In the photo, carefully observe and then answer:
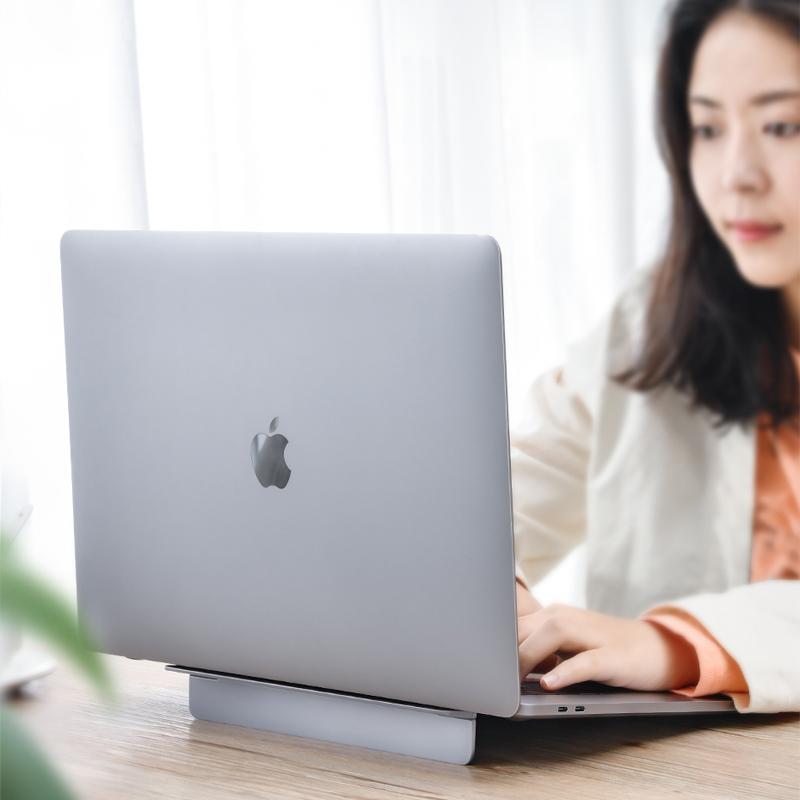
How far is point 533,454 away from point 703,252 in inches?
15.5

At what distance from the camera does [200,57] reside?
1536 mm

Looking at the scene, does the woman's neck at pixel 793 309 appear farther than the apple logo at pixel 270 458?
Yes

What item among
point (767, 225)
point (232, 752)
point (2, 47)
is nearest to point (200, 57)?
point (2, 47)

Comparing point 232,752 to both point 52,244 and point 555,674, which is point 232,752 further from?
point 52,244

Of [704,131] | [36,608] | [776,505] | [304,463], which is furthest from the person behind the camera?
[704,131]

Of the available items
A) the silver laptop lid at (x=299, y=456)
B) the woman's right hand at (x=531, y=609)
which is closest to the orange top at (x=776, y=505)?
the woman's right hand at (x=531, y=609)

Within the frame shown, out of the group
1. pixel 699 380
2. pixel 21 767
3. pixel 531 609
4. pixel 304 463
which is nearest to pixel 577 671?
pixel 531 609

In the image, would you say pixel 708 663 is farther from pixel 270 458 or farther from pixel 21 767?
pixel 21 767

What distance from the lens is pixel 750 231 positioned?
1597 mm

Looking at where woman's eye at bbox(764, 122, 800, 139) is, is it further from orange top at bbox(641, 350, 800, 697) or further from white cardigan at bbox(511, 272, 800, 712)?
orange top at bbox(641, 350, 800, 697)

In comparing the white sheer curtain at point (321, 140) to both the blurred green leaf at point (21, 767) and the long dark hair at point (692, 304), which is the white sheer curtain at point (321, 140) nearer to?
the long dark hair at point (692, 304)

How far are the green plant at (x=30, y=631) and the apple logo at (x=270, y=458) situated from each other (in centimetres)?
44

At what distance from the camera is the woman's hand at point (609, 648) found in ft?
3.02

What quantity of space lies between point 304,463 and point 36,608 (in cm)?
44
